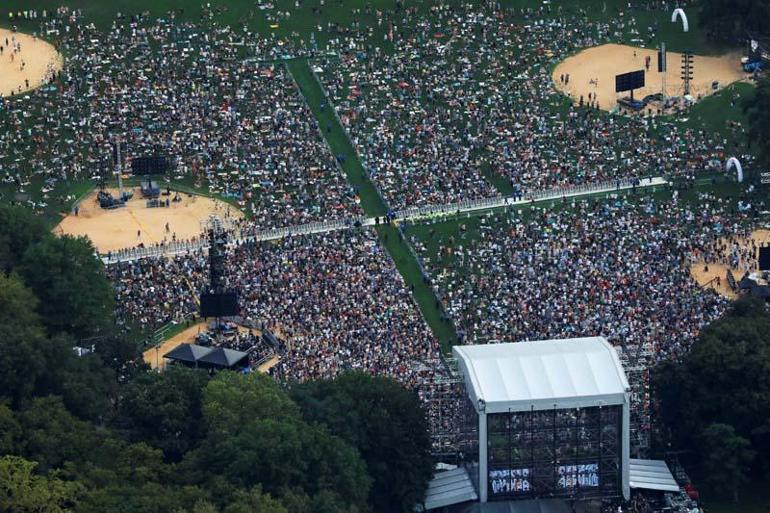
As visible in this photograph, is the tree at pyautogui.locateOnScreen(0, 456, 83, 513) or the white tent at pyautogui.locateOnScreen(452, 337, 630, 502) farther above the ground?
the white tent at pyautogui.locateOnScreen(452, 337, 630, 502)

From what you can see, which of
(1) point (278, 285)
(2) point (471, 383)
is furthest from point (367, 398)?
(1) point (278, 285)

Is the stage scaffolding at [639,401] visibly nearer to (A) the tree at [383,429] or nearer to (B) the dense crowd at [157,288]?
(A) the tree at [383,429]

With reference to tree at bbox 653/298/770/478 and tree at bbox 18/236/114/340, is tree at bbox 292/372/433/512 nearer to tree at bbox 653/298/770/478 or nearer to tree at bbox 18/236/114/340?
tree at bbox 653/298/770/478

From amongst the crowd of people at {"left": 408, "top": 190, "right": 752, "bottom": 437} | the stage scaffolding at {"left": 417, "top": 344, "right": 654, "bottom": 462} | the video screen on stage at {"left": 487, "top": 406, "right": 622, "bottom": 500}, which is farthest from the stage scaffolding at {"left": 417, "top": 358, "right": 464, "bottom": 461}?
the crowd of people at {"left": 408, "top": 190, "right": 752, "bottom": 437}

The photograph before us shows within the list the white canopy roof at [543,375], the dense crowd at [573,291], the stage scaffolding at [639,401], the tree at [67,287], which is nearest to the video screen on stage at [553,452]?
the white canopy roof at [543,375]

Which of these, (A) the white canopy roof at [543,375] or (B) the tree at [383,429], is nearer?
(A) the white canopy roof at [543,375]

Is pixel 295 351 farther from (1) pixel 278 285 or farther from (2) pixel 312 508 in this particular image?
(2) pixel 312 508
